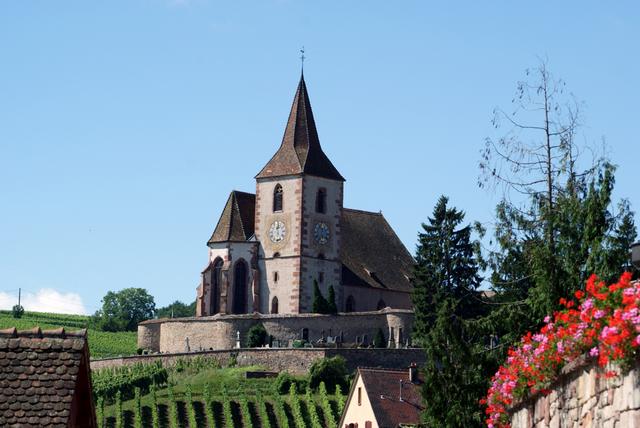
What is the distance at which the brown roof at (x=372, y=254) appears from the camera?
97375 mm

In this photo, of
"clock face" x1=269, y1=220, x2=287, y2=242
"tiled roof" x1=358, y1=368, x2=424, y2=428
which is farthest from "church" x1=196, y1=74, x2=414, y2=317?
"tiled roof" x1=358, y1=368, x2=424, y2=428

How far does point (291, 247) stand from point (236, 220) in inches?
186

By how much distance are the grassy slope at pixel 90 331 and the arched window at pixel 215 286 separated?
10.7 meters

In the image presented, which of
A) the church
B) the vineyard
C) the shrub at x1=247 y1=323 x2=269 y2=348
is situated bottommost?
the vineyard

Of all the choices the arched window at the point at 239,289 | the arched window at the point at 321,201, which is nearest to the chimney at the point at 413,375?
the arched window at the point at 239,289

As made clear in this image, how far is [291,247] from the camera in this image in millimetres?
93062

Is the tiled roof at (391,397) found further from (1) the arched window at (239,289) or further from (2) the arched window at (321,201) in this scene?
(2) the arched window at (321,201)

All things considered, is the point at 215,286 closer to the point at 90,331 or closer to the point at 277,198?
the point at 277,198

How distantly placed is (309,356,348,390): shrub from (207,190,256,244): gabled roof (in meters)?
15.4

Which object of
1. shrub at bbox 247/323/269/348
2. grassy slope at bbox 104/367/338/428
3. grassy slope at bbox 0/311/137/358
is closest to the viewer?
grassy slope at bbox 104/367/338/428

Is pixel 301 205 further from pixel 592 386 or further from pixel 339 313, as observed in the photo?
pixel 592 386

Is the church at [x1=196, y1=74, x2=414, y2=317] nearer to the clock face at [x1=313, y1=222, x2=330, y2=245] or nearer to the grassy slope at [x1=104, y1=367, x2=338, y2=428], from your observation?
the clock face at [x1=313, y1=222, x2=330, y2=245]

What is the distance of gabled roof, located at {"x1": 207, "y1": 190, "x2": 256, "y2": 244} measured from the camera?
9500cm

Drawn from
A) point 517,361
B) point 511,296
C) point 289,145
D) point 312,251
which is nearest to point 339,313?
point 312,251
